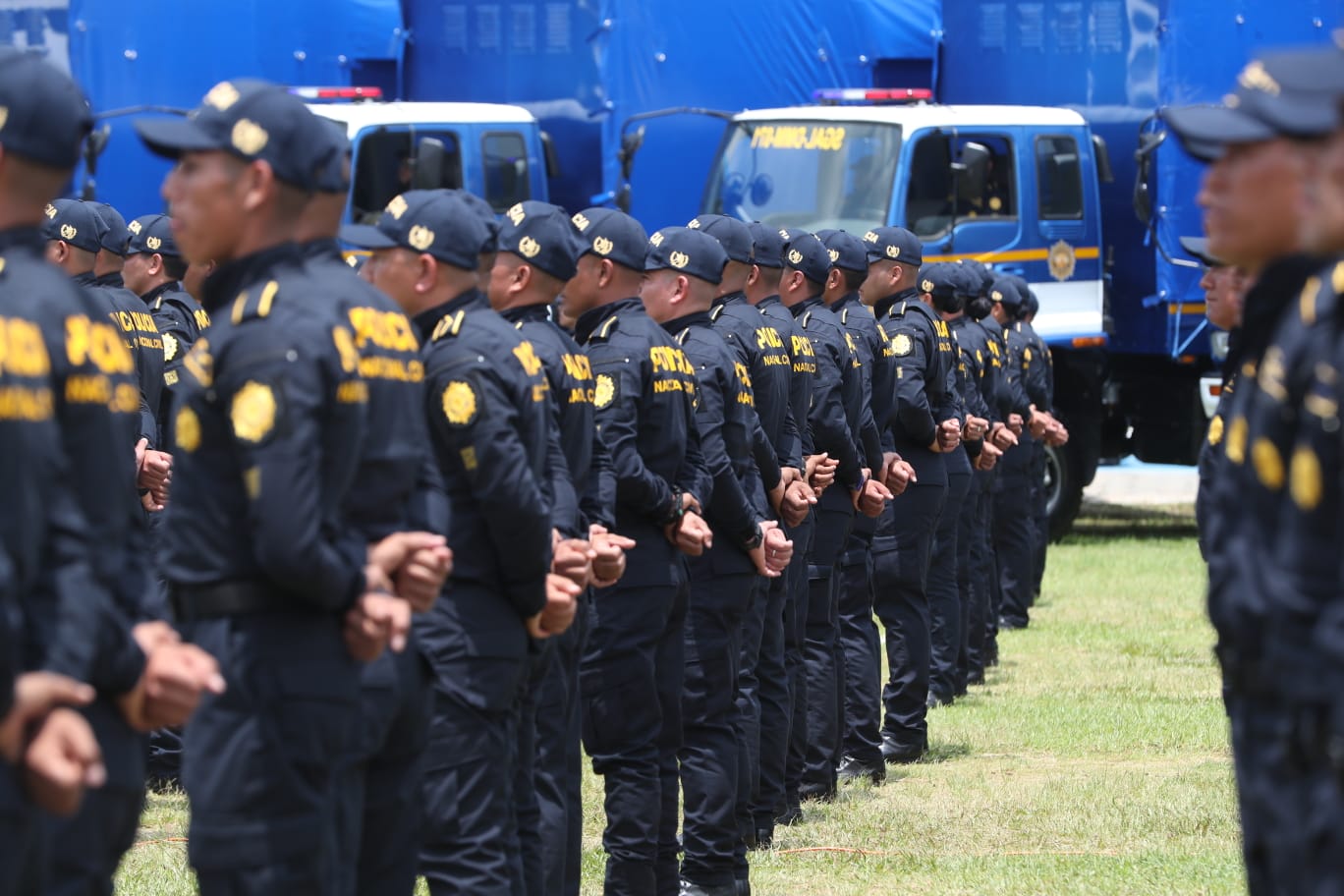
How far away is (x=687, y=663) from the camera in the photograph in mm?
7375

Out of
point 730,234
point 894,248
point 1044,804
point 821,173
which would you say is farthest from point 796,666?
point 821,173

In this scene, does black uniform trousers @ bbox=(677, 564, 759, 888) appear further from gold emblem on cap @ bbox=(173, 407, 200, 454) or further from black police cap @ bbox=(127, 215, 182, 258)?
gold emblem on cap @ bbox=(173, 407, 200, 454)

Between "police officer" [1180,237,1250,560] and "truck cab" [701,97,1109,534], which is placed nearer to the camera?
"police officer" [1180,237,1250,560]

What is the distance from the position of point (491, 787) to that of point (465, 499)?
73 centimetres

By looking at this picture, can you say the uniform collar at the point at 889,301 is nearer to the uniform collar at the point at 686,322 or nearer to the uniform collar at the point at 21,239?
the uniform collar at the point at 686,322

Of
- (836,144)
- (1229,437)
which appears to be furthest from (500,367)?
(836,144)

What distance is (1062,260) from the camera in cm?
1741

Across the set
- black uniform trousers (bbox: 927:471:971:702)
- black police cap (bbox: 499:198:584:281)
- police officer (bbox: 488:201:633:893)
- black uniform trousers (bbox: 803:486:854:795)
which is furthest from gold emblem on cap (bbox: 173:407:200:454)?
black uniform trousers (bbox: 927:471:971:702)

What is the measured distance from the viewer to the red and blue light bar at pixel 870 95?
16234mm

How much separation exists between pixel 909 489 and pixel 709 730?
3.33m

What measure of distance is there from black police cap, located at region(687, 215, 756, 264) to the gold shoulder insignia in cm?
440

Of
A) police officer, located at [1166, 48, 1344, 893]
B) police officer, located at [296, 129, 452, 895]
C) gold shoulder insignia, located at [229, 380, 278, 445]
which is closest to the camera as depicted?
police officer, located at [1166, 48, 1344, 893]

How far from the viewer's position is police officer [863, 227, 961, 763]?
1022 centimetres

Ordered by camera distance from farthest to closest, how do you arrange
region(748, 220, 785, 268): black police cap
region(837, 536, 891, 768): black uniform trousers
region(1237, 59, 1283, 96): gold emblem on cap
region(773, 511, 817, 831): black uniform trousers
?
region(837, 536, 891, 768): black uniform trousers < region(748, 220, 785, 268): black police cap < region(773, 511, 817, 831): black uniform trousers < region(1237, 59, 1283, 96): gold emblem on cap
